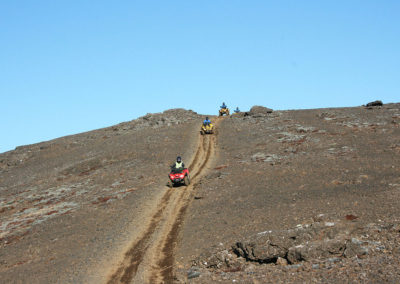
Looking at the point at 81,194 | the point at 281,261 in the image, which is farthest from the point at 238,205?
the point at 81,194

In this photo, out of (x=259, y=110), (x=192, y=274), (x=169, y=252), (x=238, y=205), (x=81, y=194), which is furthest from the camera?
(x=259, y=110)

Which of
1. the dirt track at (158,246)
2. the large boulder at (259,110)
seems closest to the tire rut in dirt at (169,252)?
the dirt track at (158,246)

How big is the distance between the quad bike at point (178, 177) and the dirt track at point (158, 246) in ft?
1.53

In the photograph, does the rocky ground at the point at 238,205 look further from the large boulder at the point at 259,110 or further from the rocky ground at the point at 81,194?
the large boulder at the point at 259,110

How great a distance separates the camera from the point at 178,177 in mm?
28984

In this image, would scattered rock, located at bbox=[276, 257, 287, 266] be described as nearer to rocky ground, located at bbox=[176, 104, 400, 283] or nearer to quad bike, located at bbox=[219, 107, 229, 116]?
rocky ground, located at bbox=[176, 104, 400, 283]

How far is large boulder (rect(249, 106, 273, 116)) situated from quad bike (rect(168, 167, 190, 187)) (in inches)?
1220

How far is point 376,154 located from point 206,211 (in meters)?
14.9

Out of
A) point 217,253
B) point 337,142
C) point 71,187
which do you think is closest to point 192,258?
point 217,253

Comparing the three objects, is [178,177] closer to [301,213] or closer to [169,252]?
[169,252]

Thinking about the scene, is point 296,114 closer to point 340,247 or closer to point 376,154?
point 376,154

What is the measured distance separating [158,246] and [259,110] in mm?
43867

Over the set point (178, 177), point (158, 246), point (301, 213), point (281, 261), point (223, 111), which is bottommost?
point (158, 246)

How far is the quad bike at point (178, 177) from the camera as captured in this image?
95.2 feet
